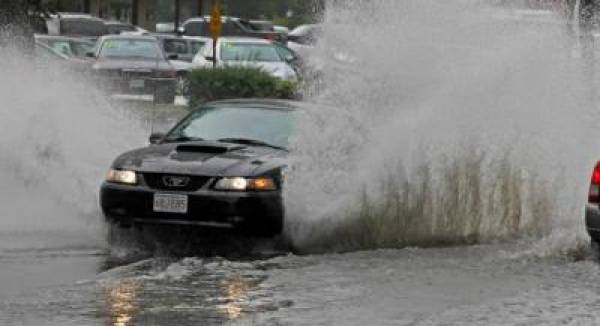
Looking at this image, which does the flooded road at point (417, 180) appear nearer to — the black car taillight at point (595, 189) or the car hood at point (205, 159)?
the car hood at point (205, 159)

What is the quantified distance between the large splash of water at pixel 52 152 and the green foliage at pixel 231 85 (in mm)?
9717

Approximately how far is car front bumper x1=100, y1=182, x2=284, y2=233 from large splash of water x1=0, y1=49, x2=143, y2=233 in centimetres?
191

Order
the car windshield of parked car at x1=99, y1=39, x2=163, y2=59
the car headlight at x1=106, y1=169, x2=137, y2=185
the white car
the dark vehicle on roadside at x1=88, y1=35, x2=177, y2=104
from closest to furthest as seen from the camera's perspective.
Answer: the car headlight at x1=106, y1=169, x2=137, y2=185 < the dark vehicle on roadside at x1=88, y1=35, x2=177, y2=104 < the car windshield of parked car at x1=99, y1=39, x2=163, y2=59 < the white car

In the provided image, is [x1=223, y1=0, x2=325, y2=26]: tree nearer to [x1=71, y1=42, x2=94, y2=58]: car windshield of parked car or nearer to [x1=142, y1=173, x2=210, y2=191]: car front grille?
[x1=71, y1=42, x2=94, y2=58]: car windshield of parked car

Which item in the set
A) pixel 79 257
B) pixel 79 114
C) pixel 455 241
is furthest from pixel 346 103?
pixel 79 114

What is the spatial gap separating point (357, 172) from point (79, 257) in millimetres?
2654

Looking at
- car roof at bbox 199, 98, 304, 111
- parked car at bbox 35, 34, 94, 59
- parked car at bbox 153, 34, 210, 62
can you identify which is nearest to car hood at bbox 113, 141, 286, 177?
car roof at bbox 199, 98, 304, 111

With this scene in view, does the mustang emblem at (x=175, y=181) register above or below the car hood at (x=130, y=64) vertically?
above

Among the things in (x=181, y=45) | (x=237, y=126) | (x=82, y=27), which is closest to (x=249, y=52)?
(x=181, y=45)

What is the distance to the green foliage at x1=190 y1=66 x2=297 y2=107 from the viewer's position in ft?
93.3

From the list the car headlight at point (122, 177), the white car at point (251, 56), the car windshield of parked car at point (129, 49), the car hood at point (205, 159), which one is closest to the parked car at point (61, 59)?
the car windshield of parked car at point (129, 49)

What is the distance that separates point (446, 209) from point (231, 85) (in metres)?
14.9

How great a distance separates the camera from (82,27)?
48.8 meters

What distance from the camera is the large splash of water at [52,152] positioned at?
15296 mm
